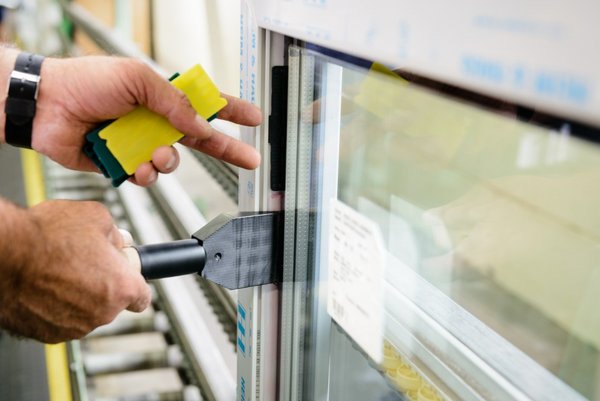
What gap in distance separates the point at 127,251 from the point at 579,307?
2.30ft

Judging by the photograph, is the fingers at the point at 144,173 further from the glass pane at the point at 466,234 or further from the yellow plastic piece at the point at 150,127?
the glass pane at the point at 466,234

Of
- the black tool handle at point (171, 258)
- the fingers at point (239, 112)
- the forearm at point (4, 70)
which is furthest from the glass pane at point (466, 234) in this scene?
the forearm at point (4, 70)

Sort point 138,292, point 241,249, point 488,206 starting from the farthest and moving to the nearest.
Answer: point 241,249 → point 138,292 → point 488,206

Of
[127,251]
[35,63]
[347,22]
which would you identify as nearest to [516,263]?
[347,22]

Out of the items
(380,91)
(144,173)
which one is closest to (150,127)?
(144,173)

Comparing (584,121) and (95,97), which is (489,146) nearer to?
(584,121)

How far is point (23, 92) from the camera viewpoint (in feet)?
3.90

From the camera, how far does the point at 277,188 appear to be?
1.18 m

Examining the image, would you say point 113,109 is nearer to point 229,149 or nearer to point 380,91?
point 229,149

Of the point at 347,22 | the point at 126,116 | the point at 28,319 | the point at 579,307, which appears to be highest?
the point at 347,22

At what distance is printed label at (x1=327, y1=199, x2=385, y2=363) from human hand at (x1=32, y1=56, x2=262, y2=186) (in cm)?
20

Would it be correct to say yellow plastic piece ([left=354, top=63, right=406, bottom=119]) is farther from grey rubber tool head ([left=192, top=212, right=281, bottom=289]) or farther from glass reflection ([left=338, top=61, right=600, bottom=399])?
grey rubber tool head ([left=192, top=212, right=281, bottom=289])

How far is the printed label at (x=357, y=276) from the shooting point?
1.02 meters

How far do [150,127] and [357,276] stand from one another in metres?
0.42
